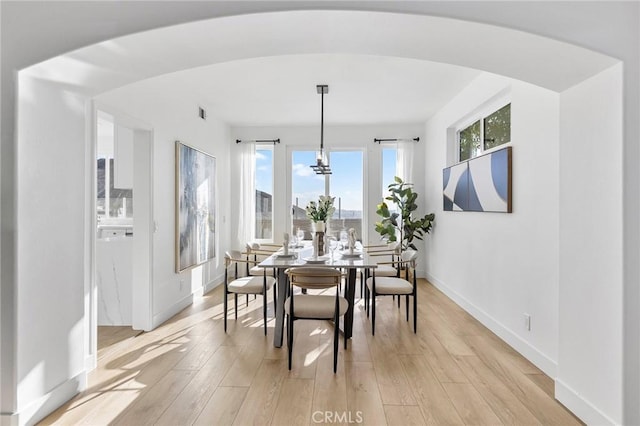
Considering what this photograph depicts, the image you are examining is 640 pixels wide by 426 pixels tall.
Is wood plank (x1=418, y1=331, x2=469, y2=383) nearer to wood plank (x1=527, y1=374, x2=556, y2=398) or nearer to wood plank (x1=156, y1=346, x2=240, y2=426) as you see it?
wood plank (x1=527, y1=374, x2=556, y2=398)

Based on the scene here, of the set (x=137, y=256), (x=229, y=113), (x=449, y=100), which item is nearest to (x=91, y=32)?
(x=137, y=256)

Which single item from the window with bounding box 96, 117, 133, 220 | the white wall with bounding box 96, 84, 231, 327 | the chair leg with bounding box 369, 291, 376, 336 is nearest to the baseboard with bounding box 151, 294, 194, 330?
the white wall with bounding box 96, 84, 231, 327

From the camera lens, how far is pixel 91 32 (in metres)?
1.91

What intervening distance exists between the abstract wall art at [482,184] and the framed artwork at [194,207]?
335cm

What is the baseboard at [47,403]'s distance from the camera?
1.88 metres

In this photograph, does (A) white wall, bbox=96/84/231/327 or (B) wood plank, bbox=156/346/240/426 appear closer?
(B) wood plank, bbox=156/346/240/426

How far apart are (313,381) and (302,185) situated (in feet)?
13.5

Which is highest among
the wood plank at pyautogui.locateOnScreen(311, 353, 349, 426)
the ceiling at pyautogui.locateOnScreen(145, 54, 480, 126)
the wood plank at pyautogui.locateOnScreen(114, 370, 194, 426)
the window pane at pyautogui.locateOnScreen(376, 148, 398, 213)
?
the ceiling at pyautogui.locateOnScreen(145, 54, 480, 126)

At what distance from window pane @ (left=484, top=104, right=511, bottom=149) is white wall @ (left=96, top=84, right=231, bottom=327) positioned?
3.54 m

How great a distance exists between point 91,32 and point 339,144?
4.45 m

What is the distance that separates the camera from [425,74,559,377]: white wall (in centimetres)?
254

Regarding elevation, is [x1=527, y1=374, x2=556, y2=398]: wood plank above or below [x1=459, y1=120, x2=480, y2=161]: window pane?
below

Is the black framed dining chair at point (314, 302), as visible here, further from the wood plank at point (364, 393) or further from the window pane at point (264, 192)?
the window pane at point (264, 192)

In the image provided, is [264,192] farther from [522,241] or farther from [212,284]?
[522,241]
